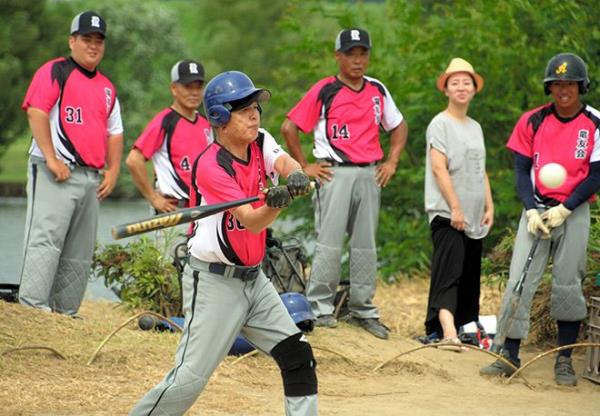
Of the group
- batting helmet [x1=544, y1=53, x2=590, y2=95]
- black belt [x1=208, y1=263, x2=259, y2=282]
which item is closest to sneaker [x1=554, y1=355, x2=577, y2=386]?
batting helmet [x1=544, y1=53, x2=590, y2=95]

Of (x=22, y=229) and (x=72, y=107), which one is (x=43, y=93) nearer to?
(x=72, y=107)

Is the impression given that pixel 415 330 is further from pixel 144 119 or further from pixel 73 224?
pixel 144 119

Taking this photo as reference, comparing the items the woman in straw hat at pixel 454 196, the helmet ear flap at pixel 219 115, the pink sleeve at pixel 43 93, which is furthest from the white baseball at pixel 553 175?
the pink sleeve at pixel 43 93

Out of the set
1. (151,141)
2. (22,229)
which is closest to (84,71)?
(151,141)

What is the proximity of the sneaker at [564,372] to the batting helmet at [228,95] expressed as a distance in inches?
147

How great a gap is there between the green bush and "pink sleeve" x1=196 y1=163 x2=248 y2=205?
3764mm

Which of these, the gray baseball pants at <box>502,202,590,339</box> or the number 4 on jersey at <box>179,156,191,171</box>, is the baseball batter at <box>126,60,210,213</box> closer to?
the number 4 on jersey at <box>179,156,191,171</box>

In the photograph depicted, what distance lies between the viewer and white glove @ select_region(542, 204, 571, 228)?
28.6 feet

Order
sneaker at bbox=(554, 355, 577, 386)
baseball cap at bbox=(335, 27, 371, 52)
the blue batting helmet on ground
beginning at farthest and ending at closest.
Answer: baseball cap at bbox=(335, 27, 371, 52), the blue batting helmet on ground, sneaker at bbox=(554, 355, 577, 386)

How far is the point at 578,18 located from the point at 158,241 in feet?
16.8

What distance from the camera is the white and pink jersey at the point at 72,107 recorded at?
948 centimetres

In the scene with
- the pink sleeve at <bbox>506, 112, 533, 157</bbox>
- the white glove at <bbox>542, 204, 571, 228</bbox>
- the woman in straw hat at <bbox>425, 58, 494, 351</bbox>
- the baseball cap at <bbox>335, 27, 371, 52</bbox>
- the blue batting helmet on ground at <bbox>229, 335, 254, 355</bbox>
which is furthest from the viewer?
the baseball cap at <bbox>335, 27, 371, 52</bbox>

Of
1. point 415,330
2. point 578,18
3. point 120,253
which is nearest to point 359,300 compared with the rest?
point 415,330

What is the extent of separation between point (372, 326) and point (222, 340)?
12.3ft
